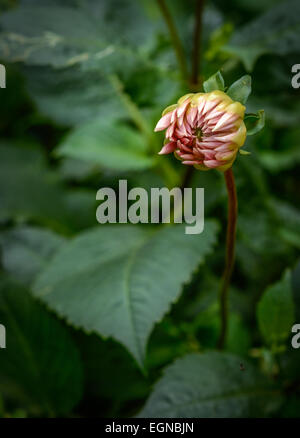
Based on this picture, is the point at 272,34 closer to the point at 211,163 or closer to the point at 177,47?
the point at 177,47

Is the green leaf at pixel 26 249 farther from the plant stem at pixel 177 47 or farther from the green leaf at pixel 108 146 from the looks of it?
the plant stem at pixel 177 47

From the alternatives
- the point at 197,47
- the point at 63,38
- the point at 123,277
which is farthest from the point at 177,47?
the point at 123,277

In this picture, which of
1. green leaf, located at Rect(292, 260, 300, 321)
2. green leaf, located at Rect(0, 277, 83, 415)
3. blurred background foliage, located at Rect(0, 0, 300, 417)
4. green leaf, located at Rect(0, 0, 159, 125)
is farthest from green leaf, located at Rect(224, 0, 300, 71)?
green leaf, located at Rect(0, 277, 83, 415)

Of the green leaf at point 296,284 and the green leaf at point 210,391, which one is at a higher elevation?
the green leaf at point 296,284

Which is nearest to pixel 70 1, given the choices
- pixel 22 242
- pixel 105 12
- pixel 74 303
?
pixel 105 12

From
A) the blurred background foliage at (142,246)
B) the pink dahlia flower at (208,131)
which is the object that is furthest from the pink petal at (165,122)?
the blurred background foliage at (142,246)

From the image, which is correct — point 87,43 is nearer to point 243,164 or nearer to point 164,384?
point 243,164

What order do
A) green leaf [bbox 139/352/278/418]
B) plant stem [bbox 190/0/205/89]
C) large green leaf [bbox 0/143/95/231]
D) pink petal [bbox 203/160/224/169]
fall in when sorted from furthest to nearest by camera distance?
large green leaf [bbox 0/143/95/231] → plant stem [bbox 190/0/205/89] → green leaf [bbox 139/352/278/418] → pink petal [bbox 203/160/224/169]
